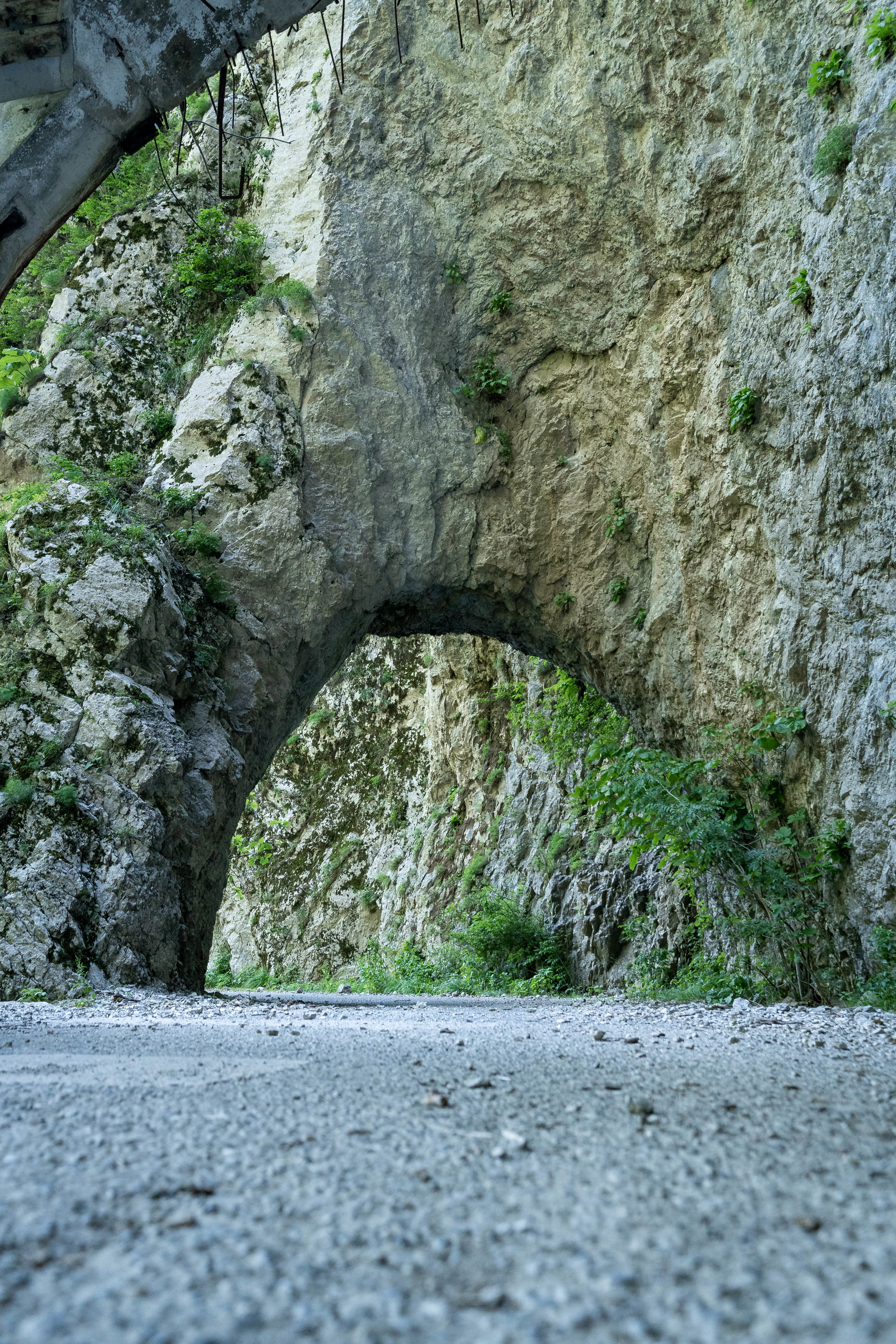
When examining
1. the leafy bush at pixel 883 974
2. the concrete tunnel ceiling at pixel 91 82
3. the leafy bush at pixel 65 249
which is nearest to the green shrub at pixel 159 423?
the leafy bush at pixel 65 249

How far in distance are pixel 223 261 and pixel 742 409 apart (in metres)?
6.89

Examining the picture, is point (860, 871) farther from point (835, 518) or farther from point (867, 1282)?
point (867, 1282)

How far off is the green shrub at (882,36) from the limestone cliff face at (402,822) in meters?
8.35

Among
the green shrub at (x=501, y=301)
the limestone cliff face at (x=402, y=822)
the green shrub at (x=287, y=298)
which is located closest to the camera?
the green shrub at (x=287, y=298)

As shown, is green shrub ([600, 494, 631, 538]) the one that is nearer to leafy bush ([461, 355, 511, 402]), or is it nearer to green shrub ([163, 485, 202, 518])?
leafy bush ([461, 355, 511, 402])

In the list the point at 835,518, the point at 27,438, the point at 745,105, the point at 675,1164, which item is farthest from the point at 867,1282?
the point at 27,438

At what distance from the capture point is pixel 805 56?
739 cm

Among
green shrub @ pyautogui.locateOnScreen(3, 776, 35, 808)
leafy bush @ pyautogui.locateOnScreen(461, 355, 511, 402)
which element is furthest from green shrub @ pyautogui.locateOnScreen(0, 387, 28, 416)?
green shrub @ pyautogui.locateOnScreen(3, 776, 35, 808)

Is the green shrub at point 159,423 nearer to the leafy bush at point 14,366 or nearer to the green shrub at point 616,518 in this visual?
the green shrub at point 616,518

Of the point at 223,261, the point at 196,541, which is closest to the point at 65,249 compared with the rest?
the point at 223,261

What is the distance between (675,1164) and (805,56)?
869 cm

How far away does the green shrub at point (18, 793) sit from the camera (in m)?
7.04

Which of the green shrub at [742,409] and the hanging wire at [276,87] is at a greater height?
the green shrub at [742,409]

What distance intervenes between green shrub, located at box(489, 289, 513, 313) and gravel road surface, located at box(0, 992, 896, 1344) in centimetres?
979
